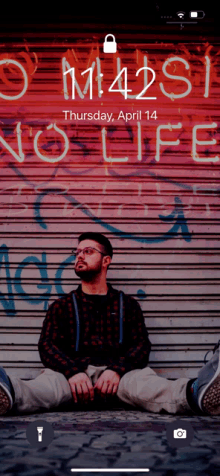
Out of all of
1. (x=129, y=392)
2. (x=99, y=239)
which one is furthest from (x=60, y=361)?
(x=99, y=239)

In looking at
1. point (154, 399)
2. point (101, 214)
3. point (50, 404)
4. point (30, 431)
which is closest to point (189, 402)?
point (154, 399)

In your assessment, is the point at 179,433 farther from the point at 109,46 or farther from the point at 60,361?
the point at 109,46

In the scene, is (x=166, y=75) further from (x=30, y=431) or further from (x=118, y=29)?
(x=30, y=431)

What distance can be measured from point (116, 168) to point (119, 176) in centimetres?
8

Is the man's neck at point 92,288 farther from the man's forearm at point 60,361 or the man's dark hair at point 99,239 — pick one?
the man's forearm at point 60,361

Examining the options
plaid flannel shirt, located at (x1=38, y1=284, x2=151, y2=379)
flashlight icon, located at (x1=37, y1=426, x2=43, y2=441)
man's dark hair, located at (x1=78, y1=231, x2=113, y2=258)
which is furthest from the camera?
man's dark hair, located at (x1=78, y1=231, x2=113, y2=258)

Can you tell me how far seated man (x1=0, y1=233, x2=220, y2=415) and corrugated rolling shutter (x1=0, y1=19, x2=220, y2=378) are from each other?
494mm

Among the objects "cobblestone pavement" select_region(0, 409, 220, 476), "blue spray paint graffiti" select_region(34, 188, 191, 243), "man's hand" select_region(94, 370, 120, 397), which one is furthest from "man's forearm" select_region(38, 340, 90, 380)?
"blue spray paint graffiti" select_region(34, 188, 191, 243)

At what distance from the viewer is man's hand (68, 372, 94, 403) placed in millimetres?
3086

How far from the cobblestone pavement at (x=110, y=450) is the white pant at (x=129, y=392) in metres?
0.26

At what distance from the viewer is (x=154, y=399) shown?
9.45 ft

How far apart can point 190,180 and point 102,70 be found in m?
1.31

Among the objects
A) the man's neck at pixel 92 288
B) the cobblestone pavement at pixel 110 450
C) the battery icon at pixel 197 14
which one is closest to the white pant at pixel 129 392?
the cobblestone pavement at pixel 110 450

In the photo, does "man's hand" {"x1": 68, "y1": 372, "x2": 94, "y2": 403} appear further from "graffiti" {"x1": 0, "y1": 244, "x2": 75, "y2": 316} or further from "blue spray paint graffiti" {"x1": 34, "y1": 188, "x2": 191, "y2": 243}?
"blue spray paint graffiti" {"x1": 34, "y1": 188, "x2": 191, "y2": 243}
